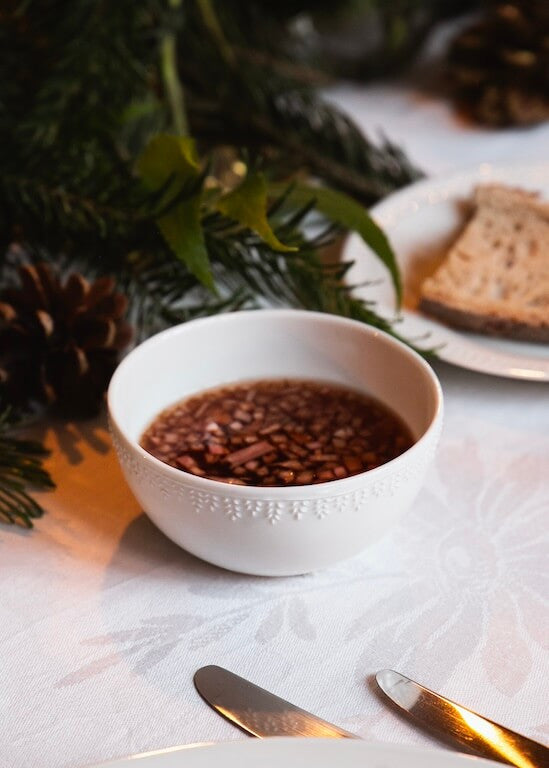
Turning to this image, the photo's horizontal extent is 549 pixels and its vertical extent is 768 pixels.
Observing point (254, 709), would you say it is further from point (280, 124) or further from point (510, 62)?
point (510, 62)

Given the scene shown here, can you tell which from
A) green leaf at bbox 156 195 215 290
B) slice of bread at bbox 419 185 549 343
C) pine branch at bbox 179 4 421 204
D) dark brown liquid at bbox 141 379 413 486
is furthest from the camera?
pine branch at bbox 179 4 421 204

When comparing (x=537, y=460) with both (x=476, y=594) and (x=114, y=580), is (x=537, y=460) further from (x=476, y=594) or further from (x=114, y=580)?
(x=114, y=580)

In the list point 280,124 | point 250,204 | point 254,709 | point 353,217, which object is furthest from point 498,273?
point 254,709

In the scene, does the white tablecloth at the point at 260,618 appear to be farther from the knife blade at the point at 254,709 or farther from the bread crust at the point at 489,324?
the bread crust at the point at 489,324

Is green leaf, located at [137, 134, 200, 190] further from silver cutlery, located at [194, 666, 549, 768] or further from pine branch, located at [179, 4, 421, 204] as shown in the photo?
silver cutlery, located at [194, 666, 549, 768]

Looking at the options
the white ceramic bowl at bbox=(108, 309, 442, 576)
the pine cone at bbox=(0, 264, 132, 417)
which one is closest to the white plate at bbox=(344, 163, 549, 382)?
the white ceramic bowl at bbox=(108, 309, 442, 576)

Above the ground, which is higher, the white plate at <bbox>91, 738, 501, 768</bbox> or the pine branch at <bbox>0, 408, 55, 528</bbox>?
the white plate at <bbox>91, 738, 501, 768</bbox>

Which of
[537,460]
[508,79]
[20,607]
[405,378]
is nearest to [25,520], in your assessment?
[20,607]

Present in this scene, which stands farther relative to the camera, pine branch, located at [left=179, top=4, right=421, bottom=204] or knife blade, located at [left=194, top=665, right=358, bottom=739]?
pine branch, located at [left=179, top=4, right=421, bottom=204]
